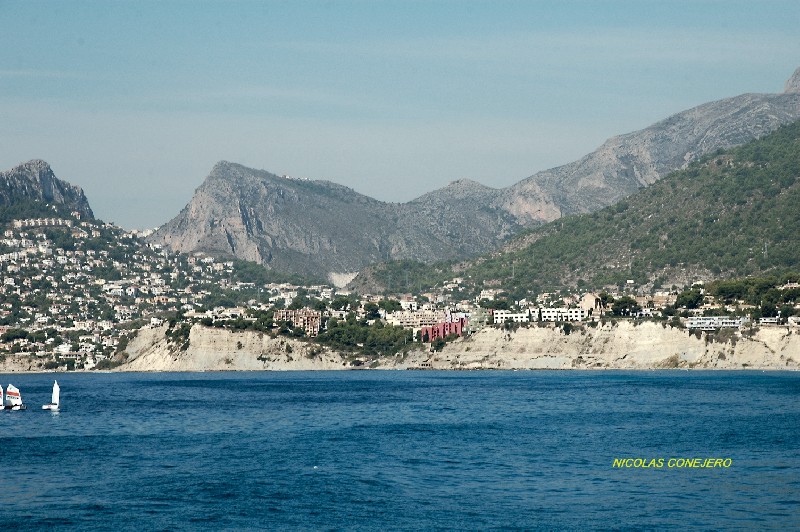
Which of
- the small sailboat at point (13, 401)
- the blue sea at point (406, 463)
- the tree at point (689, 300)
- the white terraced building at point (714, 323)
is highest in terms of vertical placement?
the tree at point (689, 300)

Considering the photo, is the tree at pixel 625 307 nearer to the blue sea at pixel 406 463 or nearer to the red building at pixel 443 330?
the red building at pixel 443 330

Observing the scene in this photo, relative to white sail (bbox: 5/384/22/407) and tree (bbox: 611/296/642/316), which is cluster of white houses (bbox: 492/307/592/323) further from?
white sail (bbox: 5/384/22/407)

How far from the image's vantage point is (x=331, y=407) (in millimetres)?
90375

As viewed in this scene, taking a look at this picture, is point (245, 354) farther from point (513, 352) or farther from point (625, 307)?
point (625, 307)

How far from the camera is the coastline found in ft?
484

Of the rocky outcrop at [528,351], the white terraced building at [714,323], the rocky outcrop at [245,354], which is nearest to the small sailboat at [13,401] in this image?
the rocky outcrop at [528,351]

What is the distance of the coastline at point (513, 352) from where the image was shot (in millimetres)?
147375

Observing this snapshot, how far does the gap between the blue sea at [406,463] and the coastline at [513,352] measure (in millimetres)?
50111

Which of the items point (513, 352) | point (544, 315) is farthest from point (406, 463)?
point (544, 315)

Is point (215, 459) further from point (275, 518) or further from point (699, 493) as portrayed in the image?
point (699, 493)

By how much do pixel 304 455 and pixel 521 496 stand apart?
1570 centimetres

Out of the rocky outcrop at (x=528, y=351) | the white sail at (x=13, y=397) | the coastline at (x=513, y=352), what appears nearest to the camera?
the white sail at (x=13, y=397)

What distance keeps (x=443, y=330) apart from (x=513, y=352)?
17.1 metres

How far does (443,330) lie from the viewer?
18100 centimetres
